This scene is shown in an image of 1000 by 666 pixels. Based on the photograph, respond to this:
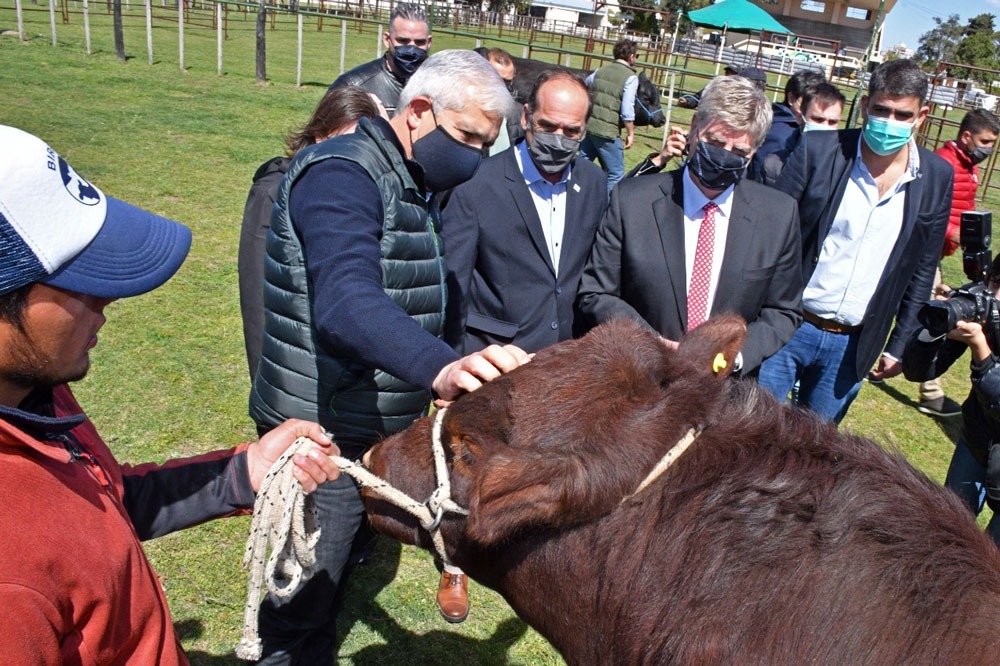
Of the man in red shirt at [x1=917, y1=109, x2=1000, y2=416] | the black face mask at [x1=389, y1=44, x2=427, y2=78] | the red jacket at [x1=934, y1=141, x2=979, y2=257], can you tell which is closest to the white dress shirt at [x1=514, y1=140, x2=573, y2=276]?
the black face mask at [x1=389, y1=44, x2=427, y2=78]

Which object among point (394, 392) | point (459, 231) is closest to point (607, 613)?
point (394, 392)

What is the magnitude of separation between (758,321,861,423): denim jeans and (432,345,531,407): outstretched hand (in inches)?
114

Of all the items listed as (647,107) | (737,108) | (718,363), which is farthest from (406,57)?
(647,107)

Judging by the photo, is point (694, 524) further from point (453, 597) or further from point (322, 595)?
point (453, 597)

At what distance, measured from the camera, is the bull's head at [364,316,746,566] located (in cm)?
174

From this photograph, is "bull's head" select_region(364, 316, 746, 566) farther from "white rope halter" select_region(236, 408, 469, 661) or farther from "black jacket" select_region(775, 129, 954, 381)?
"black jacket" select_region(775, 129, 954, 381)

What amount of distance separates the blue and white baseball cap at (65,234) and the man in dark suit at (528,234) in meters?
2.22

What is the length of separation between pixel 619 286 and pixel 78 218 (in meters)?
2.75

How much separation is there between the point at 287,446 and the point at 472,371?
0.71 metres

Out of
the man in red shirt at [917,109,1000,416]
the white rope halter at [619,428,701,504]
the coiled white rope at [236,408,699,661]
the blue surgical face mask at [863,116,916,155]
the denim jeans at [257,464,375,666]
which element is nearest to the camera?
the white rope halter at [619,428,701,504]

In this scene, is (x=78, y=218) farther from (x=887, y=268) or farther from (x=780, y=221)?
(x=887, y=268)

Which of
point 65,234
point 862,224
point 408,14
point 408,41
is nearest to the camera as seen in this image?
point 65,234

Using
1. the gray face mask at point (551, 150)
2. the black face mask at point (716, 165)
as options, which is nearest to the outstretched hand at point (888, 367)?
the black face mask at point (716, 165)

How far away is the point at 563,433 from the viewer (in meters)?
1.90
